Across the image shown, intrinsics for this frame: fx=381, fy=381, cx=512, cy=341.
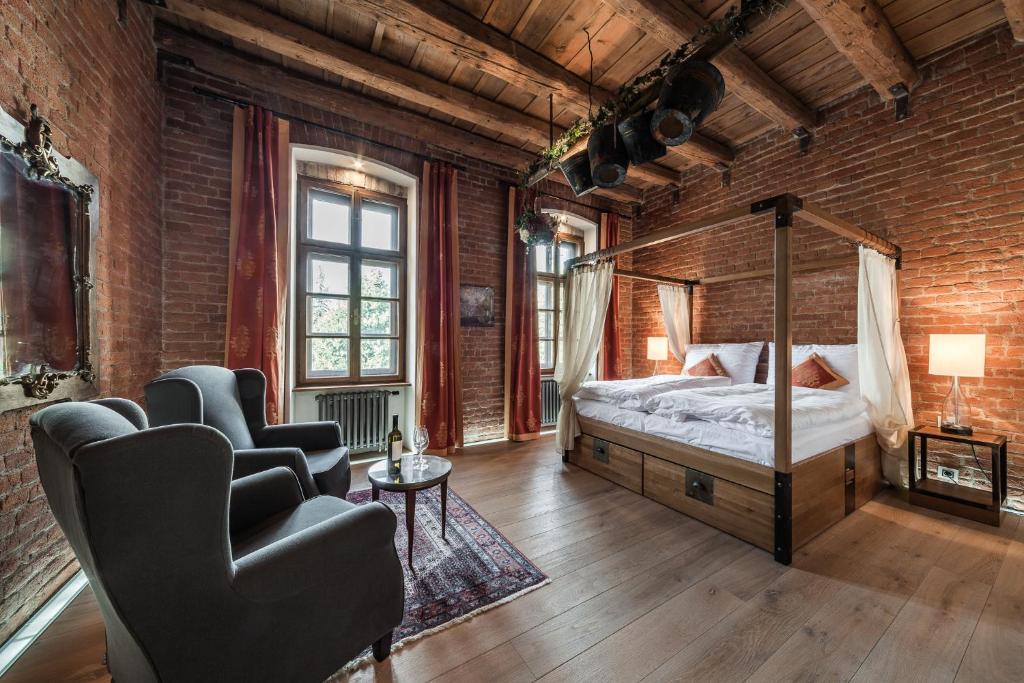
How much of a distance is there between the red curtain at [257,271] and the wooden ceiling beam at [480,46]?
145 cm

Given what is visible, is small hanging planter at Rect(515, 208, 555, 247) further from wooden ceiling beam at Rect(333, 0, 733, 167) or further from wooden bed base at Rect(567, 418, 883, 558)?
wooden bed base at Rect(567, 418, 883, 558)

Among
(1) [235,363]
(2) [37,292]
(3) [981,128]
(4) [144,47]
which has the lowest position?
(1) [235,363]

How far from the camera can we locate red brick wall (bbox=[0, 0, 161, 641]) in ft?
4.93

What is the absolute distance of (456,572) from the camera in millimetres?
1948

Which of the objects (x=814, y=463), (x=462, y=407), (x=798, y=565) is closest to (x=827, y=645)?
(x=798, y=565)

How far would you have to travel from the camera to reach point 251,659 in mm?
1034

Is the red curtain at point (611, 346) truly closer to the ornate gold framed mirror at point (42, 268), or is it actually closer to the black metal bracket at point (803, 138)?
the black metal bracket at point (803, 138)

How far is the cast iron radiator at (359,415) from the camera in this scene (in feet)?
11.9

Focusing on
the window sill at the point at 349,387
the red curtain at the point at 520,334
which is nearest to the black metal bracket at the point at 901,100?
the red curtain at the point at 520,334

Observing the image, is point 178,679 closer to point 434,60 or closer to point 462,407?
point 462,407

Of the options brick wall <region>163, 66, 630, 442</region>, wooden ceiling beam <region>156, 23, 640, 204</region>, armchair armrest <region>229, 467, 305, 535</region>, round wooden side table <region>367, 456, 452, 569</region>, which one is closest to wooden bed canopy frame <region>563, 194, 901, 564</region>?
round wooden side table <region>367, 456, 452, 569</region>

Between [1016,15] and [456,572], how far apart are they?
4683 mm

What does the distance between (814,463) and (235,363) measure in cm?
413

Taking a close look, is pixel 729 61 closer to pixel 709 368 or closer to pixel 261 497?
pixel 709 368
